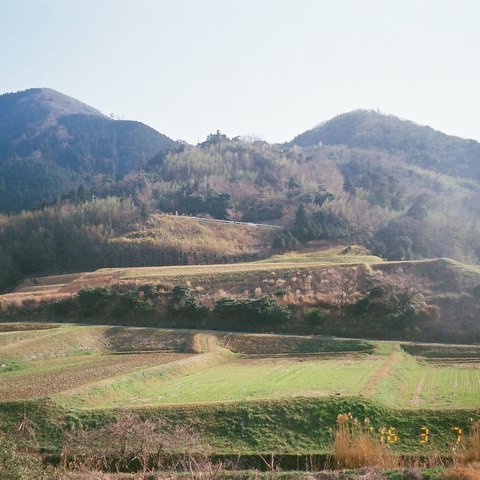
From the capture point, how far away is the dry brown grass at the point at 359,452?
12.0m

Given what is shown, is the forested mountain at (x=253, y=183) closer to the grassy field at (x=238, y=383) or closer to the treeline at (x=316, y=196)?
the treeline at (x=316, y=196)

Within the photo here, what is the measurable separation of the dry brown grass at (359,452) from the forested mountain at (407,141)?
377ft

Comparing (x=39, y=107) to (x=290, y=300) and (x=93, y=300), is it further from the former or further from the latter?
(x=290, y=300)

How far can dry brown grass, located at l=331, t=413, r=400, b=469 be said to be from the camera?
39.4 ft

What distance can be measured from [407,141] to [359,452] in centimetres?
13298

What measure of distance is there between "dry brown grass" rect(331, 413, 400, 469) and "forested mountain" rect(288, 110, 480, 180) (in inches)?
4527

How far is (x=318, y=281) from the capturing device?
34.1m

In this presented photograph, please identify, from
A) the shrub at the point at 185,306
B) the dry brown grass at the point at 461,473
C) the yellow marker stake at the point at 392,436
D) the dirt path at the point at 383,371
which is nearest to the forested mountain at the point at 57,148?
the shrub at the point at 185,306

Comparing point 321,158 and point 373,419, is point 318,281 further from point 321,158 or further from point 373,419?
point 321,158

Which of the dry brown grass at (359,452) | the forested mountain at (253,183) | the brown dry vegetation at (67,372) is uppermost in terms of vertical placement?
the forested mountain at (253,183)

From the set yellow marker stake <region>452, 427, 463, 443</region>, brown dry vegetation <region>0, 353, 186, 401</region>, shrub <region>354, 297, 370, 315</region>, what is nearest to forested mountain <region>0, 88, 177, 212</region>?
brown dry vegetation <region>0, 353, 186, 401</region>

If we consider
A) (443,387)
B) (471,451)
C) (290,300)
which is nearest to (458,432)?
(471,451)

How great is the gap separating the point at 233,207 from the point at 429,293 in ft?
137

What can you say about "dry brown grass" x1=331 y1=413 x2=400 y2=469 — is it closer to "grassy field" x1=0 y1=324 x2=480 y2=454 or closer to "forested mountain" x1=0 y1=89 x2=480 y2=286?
"grassy field" x1=0 y1=324 x2=480 y2=454
